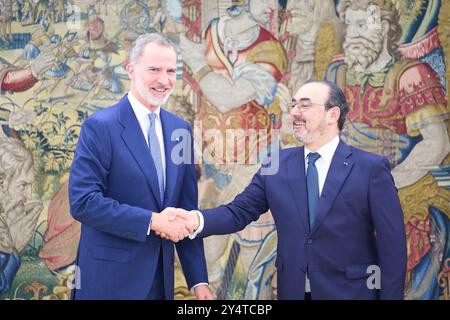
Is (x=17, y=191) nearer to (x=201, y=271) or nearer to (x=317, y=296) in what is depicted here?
(x=201, y=271)

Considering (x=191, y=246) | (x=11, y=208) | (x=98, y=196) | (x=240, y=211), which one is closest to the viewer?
(x=98, y=196)

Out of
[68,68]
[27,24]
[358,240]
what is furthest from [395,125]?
[27,24]

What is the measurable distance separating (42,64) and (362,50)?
8.89 feet

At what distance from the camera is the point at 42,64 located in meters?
5.52

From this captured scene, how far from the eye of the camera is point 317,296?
3.48m

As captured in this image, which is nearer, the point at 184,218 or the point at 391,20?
the point at 184,218

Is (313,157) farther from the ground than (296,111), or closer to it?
closer to it

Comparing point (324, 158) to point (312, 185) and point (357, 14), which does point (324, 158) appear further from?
point (357, 14)

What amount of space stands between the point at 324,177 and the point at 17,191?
2947 millimetres

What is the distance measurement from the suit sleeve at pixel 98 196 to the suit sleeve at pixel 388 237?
4.02ft

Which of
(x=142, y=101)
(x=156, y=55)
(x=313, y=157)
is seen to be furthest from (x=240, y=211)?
(x=156, y=55)

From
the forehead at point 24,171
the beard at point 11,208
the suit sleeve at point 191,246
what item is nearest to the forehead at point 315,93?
the suit sleeve at point 191,246

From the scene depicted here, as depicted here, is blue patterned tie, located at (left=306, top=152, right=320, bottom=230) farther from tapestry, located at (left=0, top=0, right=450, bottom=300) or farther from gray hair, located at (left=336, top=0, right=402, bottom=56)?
gray hair, located at (left=336, top=0, right=402, bottom=56)

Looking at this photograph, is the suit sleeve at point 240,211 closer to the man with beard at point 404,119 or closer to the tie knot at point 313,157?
the tie knot at point 313,157
